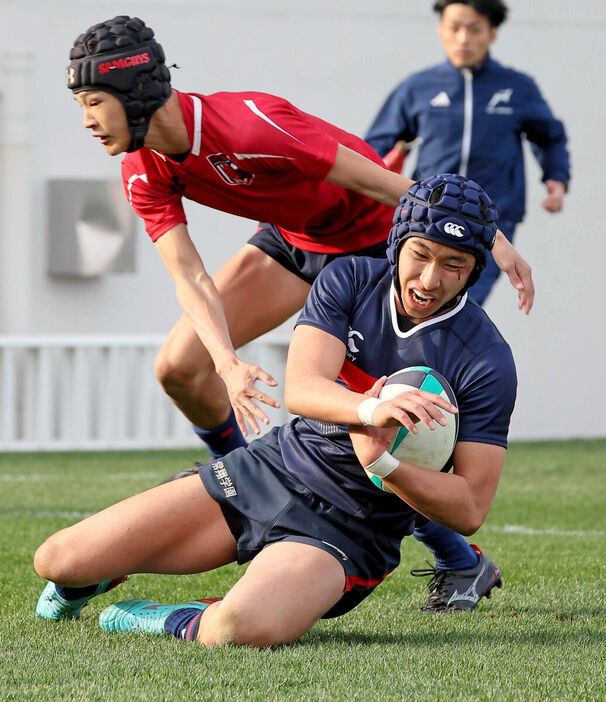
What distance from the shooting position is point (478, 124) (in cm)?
645

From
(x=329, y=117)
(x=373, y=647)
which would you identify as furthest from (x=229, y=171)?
(x=329, y=117)

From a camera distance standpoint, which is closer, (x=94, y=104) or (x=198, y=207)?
(x=94, y=104)

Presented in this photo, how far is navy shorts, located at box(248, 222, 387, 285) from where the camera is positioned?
433cm

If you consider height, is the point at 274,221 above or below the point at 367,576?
above

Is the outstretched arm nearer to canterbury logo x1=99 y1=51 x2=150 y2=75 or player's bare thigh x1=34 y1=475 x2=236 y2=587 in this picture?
player's bare thigh x1=34 y1=475 x2=236 y2=587

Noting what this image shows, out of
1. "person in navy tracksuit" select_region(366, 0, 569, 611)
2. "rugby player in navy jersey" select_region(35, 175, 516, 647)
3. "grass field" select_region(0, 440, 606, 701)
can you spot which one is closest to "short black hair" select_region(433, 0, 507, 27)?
"person in navy tracksuit" select_region(366, 0, 569, 611)

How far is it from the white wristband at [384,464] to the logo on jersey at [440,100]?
381 cm

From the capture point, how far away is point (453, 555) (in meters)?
3.90

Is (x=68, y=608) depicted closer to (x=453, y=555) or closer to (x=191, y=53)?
(x=453, y=555)

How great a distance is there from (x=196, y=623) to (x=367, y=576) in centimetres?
50

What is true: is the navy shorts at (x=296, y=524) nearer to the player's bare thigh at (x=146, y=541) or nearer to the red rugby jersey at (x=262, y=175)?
the player's bare thigh at (x=146, y=541)

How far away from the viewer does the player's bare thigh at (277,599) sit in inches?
120

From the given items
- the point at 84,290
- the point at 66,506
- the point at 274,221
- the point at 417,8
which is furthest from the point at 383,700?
the point at 417,8

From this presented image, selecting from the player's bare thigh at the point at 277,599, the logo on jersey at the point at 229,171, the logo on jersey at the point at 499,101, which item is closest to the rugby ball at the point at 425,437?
the player's bare thigh at the point at 277,599
